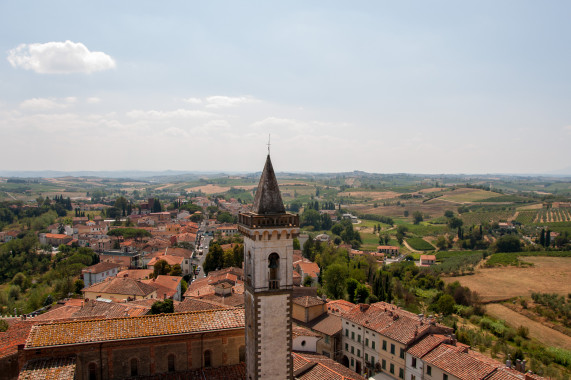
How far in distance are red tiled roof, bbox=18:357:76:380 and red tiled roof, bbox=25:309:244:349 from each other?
780mm

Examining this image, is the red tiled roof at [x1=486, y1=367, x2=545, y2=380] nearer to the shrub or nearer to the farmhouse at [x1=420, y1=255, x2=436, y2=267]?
the shrub

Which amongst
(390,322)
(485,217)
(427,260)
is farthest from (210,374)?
(485,217)

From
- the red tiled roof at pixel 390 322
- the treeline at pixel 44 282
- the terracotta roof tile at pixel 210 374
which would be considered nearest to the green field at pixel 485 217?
the red tiled roof at pixel 390 322

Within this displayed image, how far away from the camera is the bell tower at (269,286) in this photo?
19.1 m

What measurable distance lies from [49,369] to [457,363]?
2531cm

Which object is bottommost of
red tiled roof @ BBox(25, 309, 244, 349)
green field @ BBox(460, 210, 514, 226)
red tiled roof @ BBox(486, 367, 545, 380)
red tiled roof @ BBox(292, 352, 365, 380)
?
green field @ BBox(460, 210, 514, 226)

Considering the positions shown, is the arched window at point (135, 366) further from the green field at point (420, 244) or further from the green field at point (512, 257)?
the green field at point (420, 244)

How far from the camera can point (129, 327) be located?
21781 mm

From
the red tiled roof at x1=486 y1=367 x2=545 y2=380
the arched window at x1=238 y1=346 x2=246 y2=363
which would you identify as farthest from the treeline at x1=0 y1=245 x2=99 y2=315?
the red tiled roof at x1=486 y1=367 x2=545 y2=380

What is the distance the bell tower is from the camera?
62.7ft

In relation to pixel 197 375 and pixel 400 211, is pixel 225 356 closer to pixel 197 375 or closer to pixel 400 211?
pixel 197 375

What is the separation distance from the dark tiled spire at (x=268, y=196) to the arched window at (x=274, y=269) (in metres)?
2.22

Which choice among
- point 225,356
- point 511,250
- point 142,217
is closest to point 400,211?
point 511,250

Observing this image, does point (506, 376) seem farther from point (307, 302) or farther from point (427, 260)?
point (427, 260)
